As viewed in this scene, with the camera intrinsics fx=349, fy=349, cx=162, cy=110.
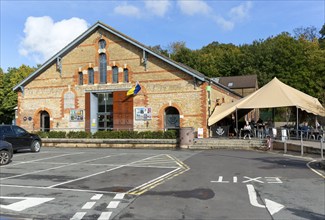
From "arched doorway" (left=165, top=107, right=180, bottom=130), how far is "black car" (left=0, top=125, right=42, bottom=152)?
11041 mm

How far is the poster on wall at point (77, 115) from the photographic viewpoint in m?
32.0

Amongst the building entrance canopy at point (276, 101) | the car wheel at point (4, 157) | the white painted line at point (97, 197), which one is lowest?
the white painted line at point (97, 197)

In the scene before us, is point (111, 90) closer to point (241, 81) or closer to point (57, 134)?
point (57, 134)

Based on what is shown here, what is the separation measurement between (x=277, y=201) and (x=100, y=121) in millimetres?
25481

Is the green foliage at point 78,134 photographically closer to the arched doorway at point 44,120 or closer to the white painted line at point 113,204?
the arched doorway at point 44,120

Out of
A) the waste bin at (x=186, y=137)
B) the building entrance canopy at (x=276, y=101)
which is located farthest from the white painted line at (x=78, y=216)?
the building entrance canopy at (x=276, y=101)

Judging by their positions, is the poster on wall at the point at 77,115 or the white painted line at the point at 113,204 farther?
the poster on wall at the point at 77,115

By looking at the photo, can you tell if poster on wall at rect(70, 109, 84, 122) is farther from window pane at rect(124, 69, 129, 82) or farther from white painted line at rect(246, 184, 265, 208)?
white painted line at rect(246, 184, 265, 208)

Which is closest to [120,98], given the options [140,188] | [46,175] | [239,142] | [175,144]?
[175,144]

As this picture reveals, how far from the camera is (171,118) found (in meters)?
29.0

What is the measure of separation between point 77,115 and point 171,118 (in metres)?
9.13

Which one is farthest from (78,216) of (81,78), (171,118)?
(81,78)

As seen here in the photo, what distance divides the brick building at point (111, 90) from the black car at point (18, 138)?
10074 mm

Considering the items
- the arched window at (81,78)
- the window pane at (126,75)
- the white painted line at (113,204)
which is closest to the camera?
the white painted line at (113,204)
